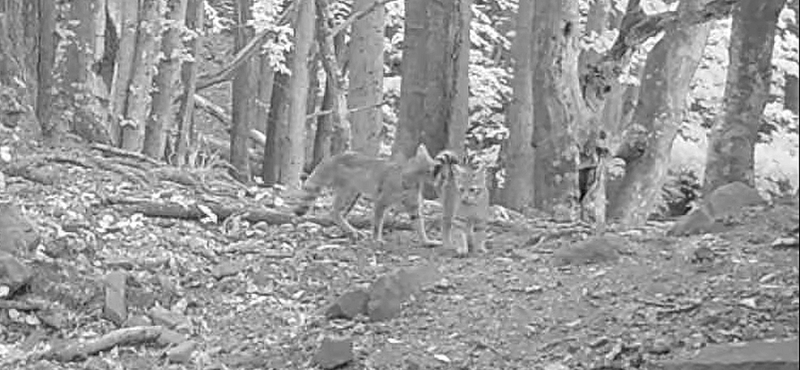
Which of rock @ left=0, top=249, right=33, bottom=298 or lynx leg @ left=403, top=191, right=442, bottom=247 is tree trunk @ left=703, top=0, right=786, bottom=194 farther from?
rock @ left=0, top=249, right=33, bottom=298

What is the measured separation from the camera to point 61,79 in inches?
462

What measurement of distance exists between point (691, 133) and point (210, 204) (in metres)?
12.4

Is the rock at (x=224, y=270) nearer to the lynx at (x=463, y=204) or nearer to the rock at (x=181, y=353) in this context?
the rock at (x=181, y=353)

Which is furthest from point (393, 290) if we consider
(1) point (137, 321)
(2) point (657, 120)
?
(2) point (657, 120)

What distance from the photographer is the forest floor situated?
597cm

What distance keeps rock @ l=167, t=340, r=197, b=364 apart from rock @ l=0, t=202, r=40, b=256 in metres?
1.42

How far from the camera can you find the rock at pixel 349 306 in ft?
23.1

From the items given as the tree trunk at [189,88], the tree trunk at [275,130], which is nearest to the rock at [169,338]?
the tree trunk at [189,88]

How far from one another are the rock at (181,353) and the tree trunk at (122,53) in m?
6.59

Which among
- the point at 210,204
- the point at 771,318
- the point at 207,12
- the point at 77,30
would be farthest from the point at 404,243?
the point at 207,12

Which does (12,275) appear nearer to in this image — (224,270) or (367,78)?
(224,270)

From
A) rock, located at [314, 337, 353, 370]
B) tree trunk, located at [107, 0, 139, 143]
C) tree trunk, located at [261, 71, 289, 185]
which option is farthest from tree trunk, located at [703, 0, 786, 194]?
tree trunk, located at [261, 71, 289, 185]

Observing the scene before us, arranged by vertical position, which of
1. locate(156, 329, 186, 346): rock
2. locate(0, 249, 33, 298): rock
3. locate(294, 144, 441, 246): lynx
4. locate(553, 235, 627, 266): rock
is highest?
locate(294, 144, 441, 246): lynx

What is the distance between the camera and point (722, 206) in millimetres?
7785
